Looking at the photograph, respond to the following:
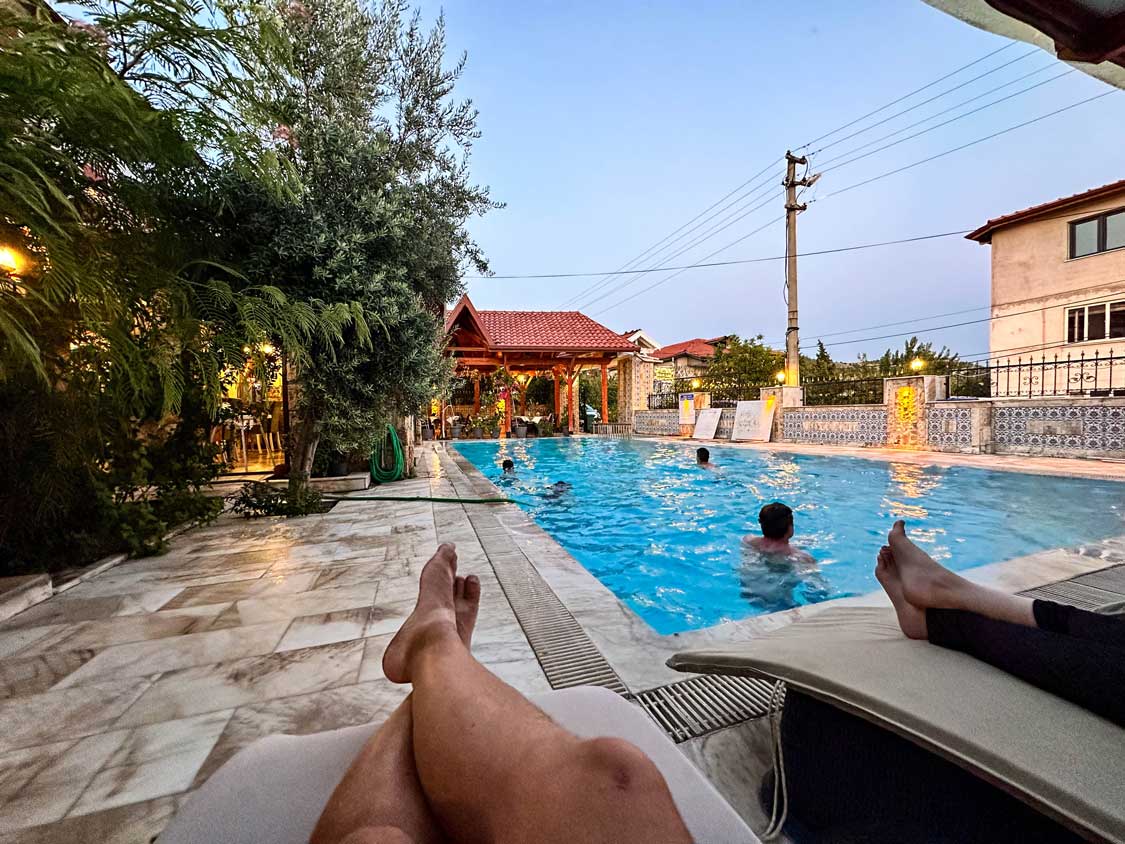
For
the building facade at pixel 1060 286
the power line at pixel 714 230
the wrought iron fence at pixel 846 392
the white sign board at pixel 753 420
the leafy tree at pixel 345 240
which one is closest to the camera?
the leafy tree at pixel 345 240

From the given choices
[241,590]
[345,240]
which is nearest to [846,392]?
[345,240]

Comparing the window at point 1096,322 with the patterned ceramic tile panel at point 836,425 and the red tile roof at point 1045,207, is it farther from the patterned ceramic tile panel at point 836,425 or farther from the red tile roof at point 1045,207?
the patterned ceramic tile panel at point 836,425

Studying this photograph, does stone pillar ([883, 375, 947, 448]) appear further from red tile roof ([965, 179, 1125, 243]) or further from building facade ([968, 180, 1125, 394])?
red tile roof ([965, 179, 1125, 243])

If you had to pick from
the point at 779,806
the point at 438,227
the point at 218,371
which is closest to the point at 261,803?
the point at 779,806

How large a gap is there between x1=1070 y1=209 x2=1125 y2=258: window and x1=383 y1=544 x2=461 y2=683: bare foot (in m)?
19.2

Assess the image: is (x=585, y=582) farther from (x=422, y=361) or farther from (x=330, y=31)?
(x=330, y=31)

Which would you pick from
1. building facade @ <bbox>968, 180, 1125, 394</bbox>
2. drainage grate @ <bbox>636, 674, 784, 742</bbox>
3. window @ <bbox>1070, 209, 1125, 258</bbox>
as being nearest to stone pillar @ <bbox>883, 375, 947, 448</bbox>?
building facade @ <bbox>968, 180, 1125, 394</bbox>

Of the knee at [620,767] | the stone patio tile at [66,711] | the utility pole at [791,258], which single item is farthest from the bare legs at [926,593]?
the utility pole at [791,258]

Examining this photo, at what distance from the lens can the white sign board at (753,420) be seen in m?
12.1

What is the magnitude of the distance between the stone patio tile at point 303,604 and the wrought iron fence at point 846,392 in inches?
479

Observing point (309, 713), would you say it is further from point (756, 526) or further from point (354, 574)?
point (756, 526)

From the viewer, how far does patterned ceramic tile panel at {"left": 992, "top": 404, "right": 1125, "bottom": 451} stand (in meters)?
7.20

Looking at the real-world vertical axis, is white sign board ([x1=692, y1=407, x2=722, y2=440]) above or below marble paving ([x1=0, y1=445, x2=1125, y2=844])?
above

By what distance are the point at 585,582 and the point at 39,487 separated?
303 cm
